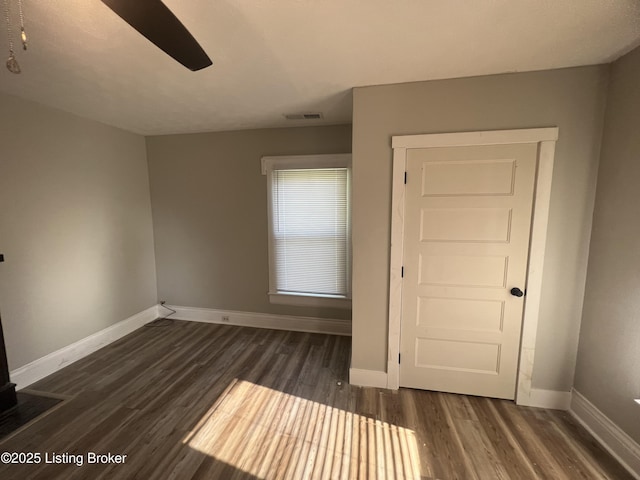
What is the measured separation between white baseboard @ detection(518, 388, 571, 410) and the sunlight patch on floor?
3.43 feet

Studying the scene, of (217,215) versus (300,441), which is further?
(217,215)

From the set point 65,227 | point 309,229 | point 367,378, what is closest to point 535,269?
point 367,378

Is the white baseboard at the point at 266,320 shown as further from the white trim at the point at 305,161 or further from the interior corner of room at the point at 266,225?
the white trim at the point at 305,161

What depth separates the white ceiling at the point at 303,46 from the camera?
130 centimetres

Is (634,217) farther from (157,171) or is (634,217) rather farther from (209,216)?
(157,171)

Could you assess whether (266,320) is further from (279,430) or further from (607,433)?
(607,433)

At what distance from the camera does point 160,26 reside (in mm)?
968

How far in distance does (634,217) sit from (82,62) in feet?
11.6

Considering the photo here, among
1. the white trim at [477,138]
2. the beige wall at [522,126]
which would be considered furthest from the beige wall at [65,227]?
the white trim at [477,138]

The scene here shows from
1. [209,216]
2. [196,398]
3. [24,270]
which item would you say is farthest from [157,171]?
[196,398]

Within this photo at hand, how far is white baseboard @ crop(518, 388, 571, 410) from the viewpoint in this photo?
209 centimetres

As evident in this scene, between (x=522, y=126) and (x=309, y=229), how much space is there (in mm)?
2221

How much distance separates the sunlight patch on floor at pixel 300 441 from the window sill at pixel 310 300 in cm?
128

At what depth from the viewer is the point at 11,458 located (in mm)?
1702
